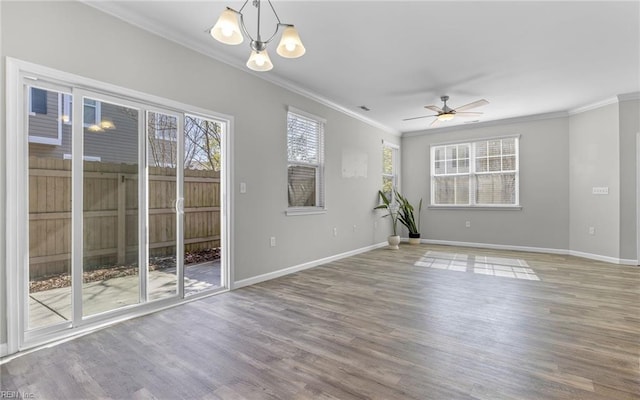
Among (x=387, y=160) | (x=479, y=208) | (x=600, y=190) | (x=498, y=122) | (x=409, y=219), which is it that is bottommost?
(x=409, y=219)

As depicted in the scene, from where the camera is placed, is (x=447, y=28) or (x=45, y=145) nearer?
(x=45, y=145)

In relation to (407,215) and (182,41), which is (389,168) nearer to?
(407,215)

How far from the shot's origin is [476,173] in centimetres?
681

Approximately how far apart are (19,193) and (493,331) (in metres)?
3.67

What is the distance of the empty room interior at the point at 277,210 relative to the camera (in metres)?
2.01

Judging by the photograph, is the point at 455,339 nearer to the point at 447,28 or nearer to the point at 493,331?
the point at 493,331

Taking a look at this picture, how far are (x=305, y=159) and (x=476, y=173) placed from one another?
413cm

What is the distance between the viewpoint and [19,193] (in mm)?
2193

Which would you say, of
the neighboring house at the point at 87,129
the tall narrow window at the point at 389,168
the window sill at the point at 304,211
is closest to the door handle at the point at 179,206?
the neighboring house at the point at 87,129

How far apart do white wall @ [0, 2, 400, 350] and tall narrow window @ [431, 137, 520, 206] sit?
6.02 ft

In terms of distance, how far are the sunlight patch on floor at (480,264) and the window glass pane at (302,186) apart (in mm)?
2019

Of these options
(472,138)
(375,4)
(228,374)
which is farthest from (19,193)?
(472,138)

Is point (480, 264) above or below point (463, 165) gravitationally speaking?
below

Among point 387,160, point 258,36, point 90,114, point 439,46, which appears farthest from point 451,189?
point 90,114
